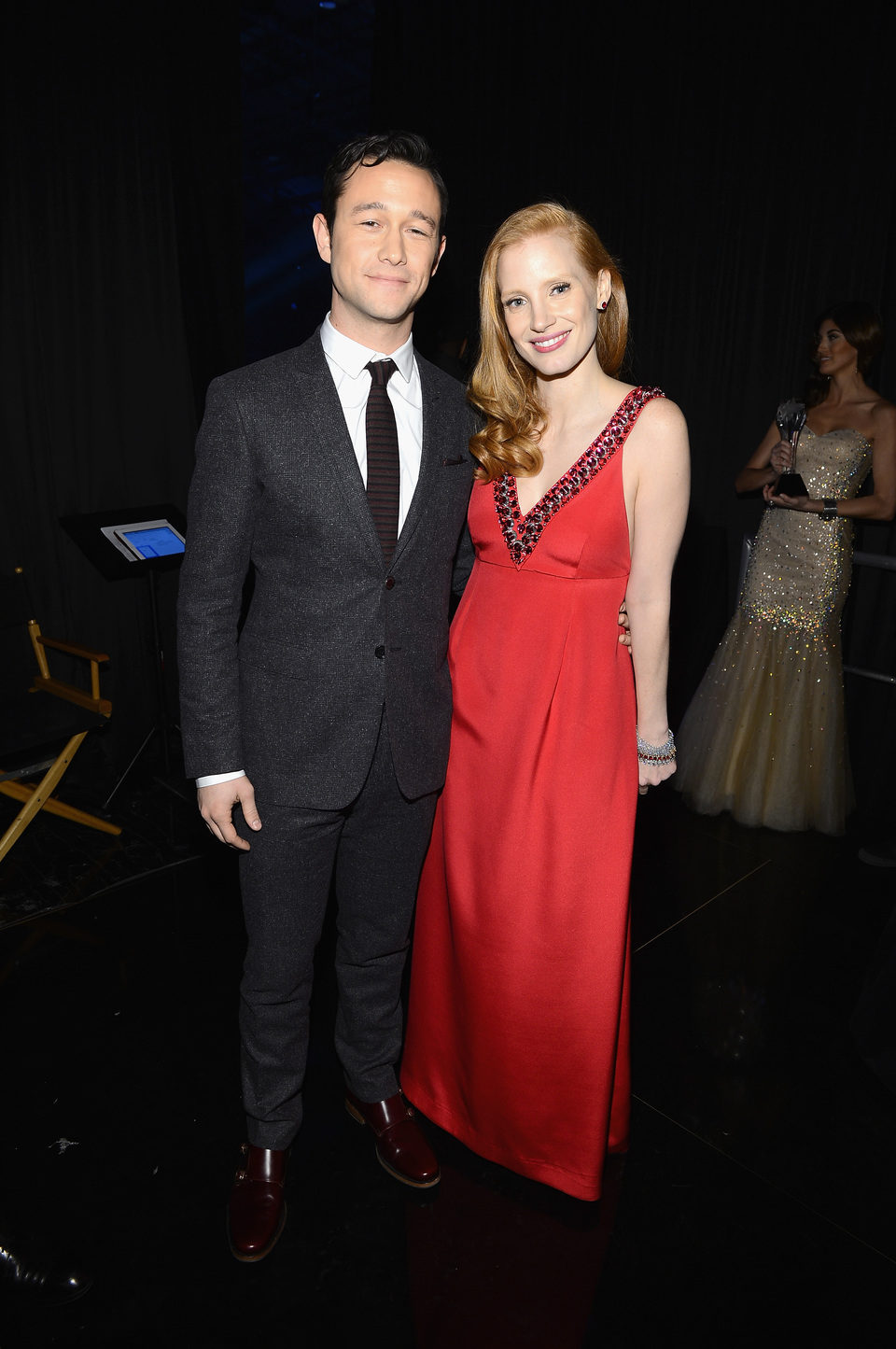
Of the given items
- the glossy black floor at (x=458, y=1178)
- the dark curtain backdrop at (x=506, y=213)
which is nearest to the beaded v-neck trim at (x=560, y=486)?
the glossy black floor at (x=458, y=1178)

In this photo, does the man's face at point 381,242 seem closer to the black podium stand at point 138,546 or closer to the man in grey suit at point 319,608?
the man in grey suit at point 319,608

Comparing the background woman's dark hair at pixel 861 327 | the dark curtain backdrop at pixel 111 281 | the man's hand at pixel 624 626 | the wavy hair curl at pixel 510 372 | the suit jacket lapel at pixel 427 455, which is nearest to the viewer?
the suit jacket lapel at pixel 427 455

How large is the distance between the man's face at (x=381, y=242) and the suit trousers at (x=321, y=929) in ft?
2.47

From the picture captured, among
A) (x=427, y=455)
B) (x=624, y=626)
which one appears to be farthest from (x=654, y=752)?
(x=427, y=455)

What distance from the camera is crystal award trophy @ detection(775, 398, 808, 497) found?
12.0 ft

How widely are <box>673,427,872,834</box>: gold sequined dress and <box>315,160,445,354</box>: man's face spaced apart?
260cm

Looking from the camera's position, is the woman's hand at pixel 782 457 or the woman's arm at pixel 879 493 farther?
the woman's hand at pixel 782 457

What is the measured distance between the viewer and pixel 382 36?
5.21m

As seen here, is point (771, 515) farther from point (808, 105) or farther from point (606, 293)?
point (606, 293)

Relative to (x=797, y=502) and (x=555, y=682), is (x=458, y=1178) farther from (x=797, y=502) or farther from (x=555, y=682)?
(x=797, y=502)

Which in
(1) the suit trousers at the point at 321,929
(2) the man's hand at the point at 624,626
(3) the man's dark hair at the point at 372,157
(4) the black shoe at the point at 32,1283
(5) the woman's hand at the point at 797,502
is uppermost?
(3) the man's dark hair at the point at 372,157

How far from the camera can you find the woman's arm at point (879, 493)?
11.9 ft

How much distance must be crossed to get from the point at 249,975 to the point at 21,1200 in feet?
2.50

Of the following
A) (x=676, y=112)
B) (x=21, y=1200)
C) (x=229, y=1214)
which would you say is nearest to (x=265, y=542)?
(x=229, y=1214)
